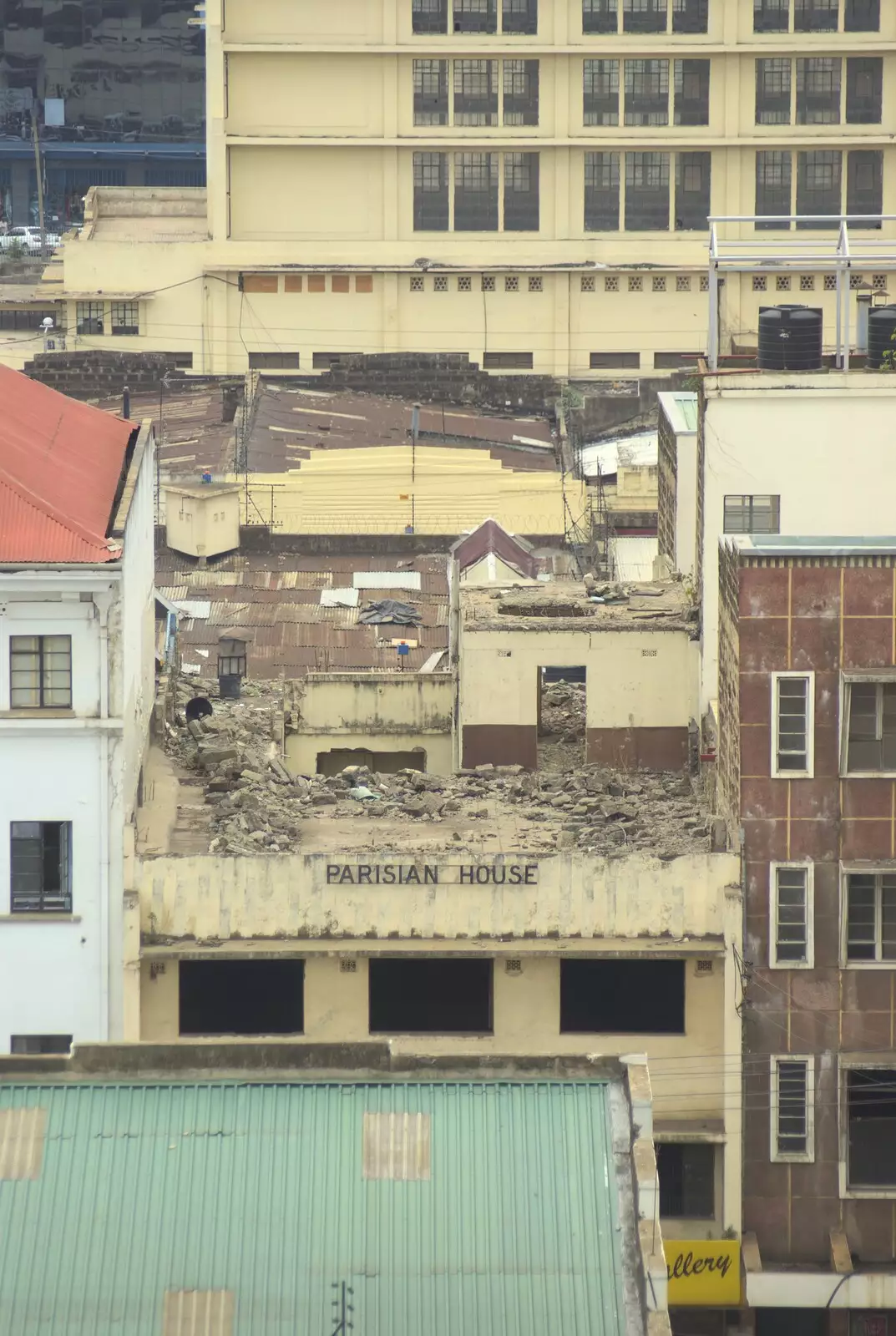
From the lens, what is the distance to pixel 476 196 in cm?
11244

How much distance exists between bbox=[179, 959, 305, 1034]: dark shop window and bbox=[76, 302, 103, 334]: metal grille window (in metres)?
73.0

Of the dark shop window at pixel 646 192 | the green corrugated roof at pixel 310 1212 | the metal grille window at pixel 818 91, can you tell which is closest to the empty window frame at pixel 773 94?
the metal grille window at pixel 818 91

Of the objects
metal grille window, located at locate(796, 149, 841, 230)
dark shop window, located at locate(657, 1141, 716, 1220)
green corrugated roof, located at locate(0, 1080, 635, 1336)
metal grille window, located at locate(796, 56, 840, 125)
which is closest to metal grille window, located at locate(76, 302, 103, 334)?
metal grille window, located at locate(796, 149, 841, 230)

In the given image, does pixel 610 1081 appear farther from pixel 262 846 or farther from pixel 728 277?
pixel 728 277

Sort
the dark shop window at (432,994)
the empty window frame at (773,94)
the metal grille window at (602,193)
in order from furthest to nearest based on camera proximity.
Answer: the metal grille window at (602,193) → the empty window frame at (773,94) → the dark shop window at (432,994)

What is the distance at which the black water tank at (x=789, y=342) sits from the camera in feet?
157

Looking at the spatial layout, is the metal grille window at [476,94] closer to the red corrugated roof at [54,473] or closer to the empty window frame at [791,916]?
the red corrugated roof at [54,473]

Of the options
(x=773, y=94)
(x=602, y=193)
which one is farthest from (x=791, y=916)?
(x=773, y=94)

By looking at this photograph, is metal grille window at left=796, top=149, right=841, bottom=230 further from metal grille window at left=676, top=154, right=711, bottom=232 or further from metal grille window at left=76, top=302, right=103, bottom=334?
metal grille window at left=76, top=302, right=103, bottom=334

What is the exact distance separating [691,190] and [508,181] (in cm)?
700

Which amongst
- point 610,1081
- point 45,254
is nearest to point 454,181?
point 45,254

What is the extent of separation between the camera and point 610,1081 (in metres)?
29.6

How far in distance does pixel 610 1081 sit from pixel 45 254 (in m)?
128

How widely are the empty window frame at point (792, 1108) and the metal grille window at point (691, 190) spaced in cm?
7559
